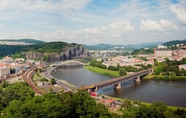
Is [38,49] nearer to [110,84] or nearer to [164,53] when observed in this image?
[164,53]

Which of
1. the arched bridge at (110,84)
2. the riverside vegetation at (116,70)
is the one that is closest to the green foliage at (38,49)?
the riverside vegetation at (116,70)

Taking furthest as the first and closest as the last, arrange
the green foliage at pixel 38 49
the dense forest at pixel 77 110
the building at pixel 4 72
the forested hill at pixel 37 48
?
the forested hill at pixel 37 48
the green foliage at pixel 38 49
the building at pixel 4 72
the dense forest at pixel 77 110

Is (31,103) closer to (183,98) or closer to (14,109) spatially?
(14,109)

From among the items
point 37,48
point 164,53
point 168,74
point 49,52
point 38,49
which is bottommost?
point 168,74

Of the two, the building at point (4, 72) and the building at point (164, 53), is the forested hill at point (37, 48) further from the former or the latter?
the building at point (4, 72)

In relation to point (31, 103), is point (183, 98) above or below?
below

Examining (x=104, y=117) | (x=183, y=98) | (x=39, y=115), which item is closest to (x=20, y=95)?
(x=39, y=115)

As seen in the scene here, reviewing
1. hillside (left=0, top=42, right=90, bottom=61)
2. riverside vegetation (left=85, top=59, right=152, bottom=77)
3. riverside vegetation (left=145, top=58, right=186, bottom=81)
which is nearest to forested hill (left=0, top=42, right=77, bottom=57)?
hillside (left=0, top=42, right=90, bottom=61)

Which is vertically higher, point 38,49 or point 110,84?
point 38,49

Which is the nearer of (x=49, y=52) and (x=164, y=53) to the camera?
(x=164, y=53)

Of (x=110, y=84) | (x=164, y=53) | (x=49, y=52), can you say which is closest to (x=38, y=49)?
(x=49, y=52)

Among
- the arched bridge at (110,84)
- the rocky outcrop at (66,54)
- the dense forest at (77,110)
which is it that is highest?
the rocky outcrop at (66,54)
